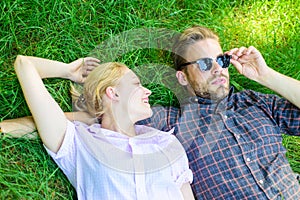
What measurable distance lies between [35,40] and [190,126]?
108 centimetres

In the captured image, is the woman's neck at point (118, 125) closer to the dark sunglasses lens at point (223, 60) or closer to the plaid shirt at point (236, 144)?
the plaid shirt at point (236, 144)

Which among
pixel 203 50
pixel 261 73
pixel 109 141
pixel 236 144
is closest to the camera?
pixel 109 141

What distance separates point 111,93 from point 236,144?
0.78 m

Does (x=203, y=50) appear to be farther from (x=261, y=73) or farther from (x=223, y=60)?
(x=261, y=73)

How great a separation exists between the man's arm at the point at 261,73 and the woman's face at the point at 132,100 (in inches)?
27.3

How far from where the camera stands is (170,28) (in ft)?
10.6

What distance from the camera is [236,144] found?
109 inches

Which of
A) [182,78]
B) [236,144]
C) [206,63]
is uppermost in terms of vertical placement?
[206,63]

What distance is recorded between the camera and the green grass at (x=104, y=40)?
258cm

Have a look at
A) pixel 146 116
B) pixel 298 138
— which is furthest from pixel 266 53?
pixel 146 116

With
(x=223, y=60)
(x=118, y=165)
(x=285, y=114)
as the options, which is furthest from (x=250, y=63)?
(x=118, y=165)

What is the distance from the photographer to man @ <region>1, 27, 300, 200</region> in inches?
108

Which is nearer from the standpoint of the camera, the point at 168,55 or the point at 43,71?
the point at 43,71

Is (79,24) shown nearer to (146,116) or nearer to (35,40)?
(35,40)
